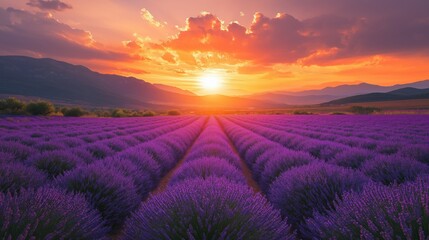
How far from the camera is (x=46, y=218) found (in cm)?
233

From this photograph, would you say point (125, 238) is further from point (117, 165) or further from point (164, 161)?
point (164, 161)

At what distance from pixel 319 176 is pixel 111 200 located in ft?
9.62

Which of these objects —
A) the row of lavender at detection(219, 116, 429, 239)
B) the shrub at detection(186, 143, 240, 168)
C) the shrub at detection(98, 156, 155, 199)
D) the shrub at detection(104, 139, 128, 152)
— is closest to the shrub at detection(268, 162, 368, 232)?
the row of lavender at detection(219, 116, 429, 239)

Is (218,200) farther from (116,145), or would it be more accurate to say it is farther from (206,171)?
(116,145)

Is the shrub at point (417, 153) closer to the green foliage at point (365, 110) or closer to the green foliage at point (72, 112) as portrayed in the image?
the green foliage at point (72, 112)

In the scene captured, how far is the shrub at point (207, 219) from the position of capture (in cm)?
219

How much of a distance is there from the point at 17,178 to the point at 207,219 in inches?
128

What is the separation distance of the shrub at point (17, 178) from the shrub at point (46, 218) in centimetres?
146

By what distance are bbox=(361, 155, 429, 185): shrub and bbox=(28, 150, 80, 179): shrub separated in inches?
213

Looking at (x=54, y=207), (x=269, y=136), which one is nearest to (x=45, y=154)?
(x=54, y=207)

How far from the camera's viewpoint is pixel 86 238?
8.23 feet

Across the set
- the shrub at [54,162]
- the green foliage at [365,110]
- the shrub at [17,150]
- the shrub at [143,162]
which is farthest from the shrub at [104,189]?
the green foliage at [365,110]

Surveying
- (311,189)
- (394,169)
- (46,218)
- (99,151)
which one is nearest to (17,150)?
(99,151)

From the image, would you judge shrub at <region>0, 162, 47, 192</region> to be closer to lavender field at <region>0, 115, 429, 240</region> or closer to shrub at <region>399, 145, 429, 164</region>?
lavender field at <region>0, 115, 429, 240</region>
